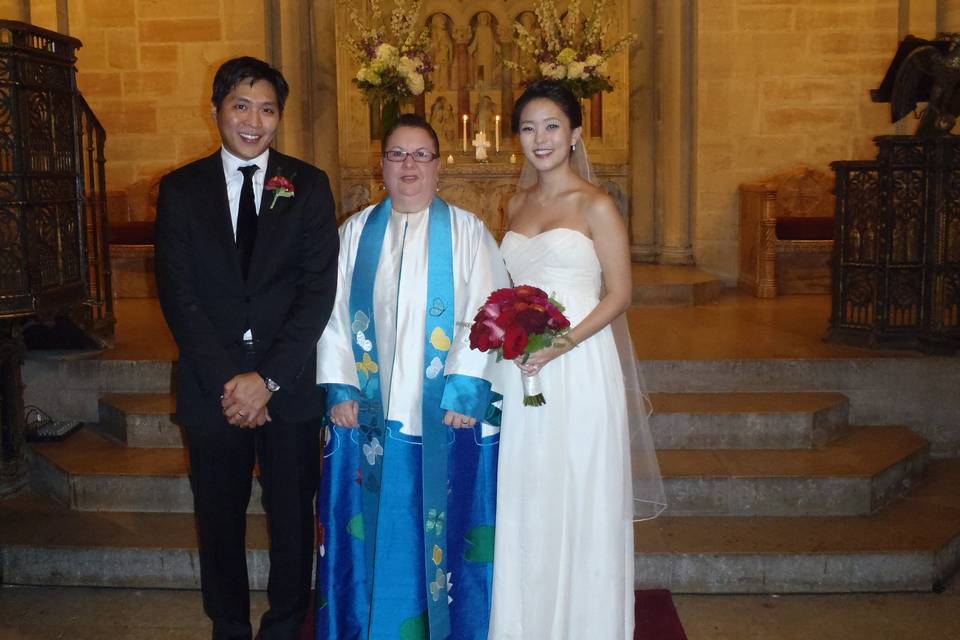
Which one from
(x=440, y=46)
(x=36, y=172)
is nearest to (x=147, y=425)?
(x=36, y=172)

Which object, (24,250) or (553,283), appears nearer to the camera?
(553,283)

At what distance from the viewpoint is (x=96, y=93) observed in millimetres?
9289

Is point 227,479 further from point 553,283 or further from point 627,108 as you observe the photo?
point 627,108

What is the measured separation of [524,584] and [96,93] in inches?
304

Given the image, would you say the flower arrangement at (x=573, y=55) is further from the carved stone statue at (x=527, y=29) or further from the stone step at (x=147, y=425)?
the stone step at (x=147, y=425)

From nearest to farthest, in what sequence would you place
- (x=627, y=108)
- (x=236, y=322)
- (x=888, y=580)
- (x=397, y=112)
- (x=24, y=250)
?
(x=236, y=322) → (x=888, y=580) → (x=24, y=250) → (x=397, y=112) → (x=627, y=108)

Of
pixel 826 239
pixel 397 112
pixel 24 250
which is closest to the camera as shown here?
pixel 24 250

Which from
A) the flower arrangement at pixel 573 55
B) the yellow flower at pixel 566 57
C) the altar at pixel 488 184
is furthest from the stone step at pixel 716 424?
the altar at pixel 488 184

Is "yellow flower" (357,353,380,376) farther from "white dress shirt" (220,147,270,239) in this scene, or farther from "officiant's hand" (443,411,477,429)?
"white dress shirt" (220,147,270,239)

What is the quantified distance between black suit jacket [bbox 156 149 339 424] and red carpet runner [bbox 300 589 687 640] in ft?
3.94

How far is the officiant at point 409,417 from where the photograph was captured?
3.06 meters

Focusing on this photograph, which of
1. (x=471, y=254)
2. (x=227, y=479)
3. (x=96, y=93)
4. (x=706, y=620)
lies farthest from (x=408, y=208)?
(x=96, y=93)

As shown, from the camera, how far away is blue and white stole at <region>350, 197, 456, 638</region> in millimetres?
3070

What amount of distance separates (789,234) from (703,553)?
501 centimetres
